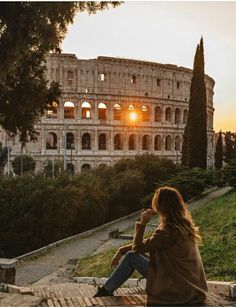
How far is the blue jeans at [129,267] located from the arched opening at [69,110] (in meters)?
51.4

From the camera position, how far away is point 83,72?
5562cm

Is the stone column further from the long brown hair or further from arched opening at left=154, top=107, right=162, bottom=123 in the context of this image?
arched opening at left=154, top=107, right=162, bottom=123

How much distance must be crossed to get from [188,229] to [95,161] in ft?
166

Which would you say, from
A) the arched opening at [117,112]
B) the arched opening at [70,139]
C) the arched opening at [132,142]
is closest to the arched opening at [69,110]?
the arched opening at [70,139]

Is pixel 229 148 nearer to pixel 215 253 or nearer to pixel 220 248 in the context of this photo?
pixel 220 248

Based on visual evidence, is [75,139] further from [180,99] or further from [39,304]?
[39,304]

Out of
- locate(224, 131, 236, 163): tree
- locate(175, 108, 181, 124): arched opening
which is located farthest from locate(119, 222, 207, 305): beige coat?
locate(175, 108, 181, 124): arched opening

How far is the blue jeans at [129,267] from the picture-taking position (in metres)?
5.01

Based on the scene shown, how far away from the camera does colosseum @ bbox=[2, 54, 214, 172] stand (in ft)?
180

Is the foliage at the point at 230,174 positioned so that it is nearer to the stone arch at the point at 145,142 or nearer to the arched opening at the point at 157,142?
the stone arch at the point at 145,142

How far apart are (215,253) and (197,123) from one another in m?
23.3

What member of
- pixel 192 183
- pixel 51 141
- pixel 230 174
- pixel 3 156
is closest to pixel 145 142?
pixel 51 141

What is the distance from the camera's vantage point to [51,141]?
5659 centimetres

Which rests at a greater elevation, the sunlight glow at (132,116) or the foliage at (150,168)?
the sunlight glow at (132,116)
